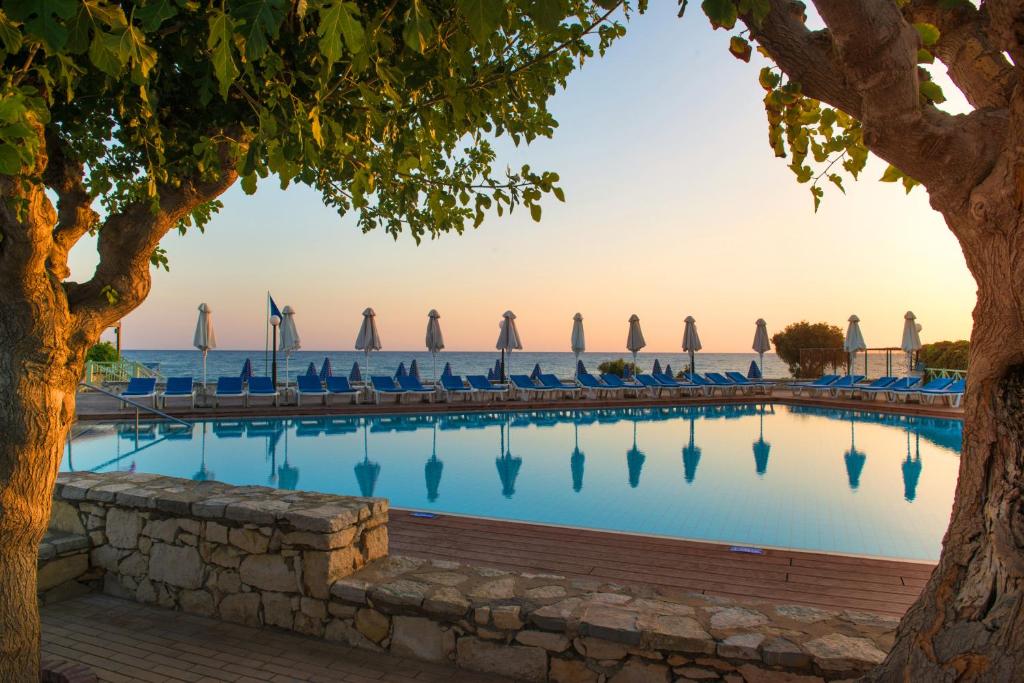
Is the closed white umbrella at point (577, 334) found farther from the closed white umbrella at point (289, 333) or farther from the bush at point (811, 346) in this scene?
the bush at point (811, 346)

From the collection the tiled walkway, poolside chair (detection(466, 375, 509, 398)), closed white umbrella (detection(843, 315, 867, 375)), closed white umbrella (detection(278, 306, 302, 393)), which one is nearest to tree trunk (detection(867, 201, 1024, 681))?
the tiled walkway

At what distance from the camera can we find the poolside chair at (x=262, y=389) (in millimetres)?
14094

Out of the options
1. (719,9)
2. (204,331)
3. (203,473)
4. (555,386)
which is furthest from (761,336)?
(719,9)

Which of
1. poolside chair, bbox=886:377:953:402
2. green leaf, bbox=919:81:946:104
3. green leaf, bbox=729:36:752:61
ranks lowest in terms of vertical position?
poolside chair, bbox=886:377:953:402

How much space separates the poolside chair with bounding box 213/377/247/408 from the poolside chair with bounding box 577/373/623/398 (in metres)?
8.74

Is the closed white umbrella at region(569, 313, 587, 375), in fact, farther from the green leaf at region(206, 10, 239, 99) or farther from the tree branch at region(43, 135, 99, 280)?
the green leaf at region(206, 10, 239, 99)

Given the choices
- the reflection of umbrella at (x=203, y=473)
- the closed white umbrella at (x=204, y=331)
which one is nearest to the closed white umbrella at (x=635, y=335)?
the closed white umbrella at (x=204, y=331)

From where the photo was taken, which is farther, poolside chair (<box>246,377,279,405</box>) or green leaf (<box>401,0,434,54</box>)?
poolside chair (<box>246,377,279,405</box>)

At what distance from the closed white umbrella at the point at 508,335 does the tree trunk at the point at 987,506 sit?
15715 millimetres

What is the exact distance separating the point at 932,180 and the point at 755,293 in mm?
28739

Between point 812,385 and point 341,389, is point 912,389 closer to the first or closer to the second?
point 812,385

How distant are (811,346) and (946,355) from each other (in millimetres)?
4422

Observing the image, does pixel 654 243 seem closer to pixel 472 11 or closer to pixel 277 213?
pixel 277 213

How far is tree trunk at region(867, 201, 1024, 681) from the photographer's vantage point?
165 cm
